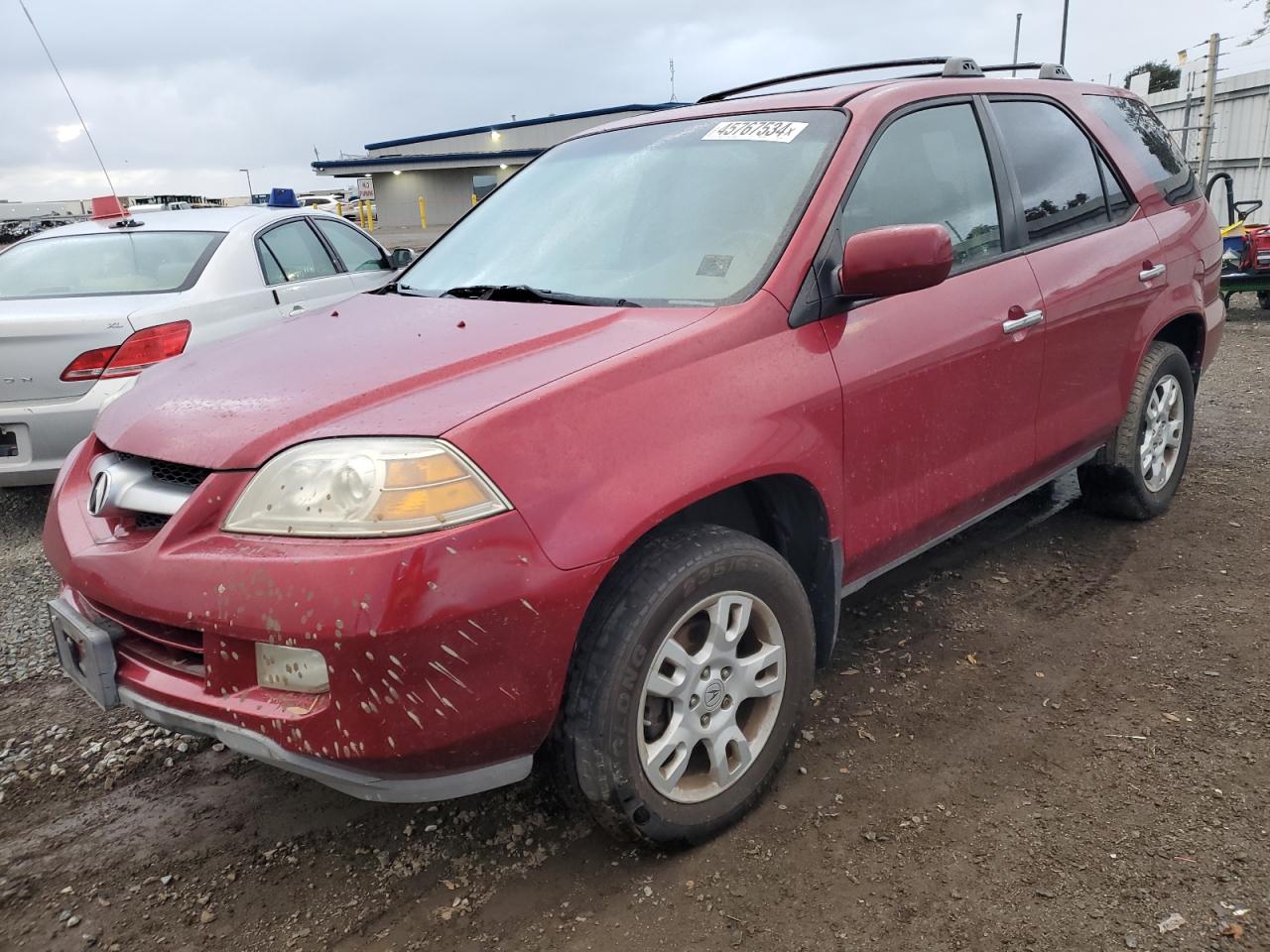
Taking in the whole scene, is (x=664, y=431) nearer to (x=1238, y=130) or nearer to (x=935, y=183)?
(x=935, y=183)

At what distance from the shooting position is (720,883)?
7.28 feet

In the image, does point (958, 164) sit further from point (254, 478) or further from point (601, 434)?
point (254, 478)

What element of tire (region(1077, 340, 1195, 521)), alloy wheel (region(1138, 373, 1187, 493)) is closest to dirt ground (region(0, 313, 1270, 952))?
tire (region(1077, 340, 1195, 521))

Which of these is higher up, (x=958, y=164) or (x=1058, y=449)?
(x=958, y=164)

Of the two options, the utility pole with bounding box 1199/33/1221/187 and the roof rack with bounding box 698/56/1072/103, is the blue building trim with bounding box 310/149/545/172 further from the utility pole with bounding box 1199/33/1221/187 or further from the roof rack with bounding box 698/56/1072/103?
the roof rack with bounding box 698/56/1072/103

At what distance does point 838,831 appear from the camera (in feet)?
7.80

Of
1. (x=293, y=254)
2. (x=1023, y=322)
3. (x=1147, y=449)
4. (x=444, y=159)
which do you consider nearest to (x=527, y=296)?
(x=1023, y=322)

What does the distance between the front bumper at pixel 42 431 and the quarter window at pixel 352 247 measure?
234cm

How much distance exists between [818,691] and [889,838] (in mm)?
740

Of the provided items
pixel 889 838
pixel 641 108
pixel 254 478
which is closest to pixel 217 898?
pixel 254 478

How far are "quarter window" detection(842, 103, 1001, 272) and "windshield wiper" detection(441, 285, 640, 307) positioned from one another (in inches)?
26.8

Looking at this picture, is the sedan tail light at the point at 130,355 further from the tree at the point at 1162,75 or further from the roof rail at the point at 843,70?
the tree at the point at 1162,75

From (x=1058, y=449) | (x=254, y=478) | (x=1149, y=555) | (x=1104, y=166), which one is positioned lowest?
(x=1149, y=555)

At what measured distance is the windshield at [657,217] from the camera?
8.50 feet
